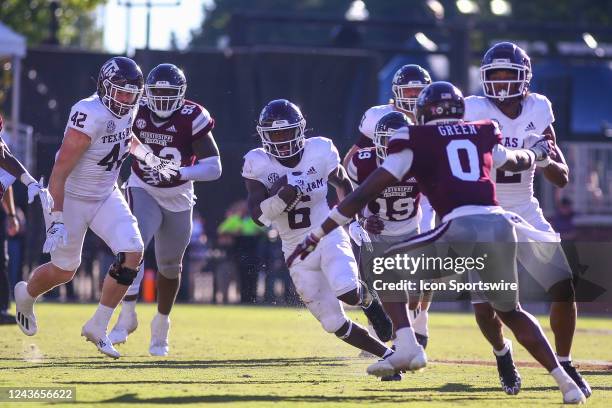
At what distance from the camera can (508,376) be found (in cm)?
786

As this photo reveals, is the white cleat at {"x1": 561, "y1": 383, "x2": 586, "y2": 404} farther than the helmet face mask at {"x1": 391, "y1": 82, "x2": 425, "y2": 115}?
No

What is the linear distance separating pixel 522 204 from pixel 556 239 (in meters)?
0.70

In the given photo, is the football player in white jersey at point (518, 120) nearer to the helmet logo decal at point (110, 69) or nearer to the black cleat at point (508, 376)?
the black cleat at point (508, 376)

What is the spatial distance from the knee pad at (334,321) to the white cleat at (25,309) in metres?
2.48

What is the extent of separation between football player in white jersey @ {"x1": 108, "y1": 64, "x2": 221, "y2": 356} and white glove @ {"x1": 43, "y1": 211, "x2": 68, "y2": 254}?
1152 mm

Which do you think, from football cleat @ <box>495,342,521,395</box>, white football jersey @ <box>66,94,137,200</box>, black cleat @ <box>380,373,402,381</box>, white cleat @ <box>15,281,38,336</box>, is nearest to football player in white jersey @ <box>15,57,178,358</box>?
white football jersey @ <box>66,94,137,200</box>

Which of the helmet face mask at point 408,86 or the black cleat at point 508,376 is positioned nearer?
the black cleat at point 508,376

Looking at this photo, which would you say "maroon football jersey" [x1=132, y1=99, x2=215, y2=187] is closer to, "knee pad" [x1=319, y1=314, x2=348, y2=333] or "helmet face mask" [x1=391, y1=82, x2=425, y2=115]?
"helmet face mask" [x1=391, y1=82, x2=425, y2=115]

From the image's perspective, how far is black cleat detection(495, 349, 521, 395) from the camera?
7797mm

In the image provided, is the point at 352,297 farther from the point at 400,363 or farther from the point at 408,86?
the point at 408,86

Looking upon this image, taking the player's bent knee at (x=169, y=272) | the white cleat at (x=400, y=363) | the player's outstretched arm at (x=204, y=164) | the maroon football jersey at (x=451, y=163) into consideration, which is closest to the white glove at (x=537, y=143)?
the maroon football jersey at (x=451, y=163)

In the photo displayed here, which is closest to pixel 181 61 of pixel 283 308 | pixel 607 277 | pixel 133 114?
pixel 283 308

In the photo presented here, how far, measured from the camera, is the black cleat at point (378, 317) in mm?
9320

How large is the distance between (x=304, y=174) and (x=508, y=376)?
2.11 meters
